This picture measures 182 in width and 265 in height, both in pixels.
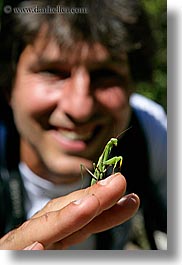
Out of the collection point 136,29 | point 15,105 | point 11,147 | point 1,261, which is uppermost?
point 136,29

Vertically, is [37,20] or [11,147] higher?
[37,20]

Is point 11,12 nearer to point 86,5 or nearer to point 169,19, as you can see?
point 86,5

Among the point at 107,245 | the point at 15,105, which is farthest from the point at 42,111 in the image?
the point at 107,245

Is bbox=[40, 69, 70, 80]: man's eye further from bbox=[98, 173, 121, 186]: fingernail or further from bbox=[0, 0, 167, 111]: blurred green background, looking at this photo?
bbox=[98, 173, 121, 186]: fingernail

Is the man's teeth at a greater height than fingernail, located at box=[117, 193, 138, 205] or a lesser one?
greater

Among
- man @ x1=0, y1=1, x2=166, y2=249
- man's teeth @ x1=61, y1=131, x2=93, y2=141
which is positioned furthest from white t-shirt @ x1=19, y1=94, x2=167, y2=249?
man's teeth @ x1=61, y1=131, x2=93, y2=141

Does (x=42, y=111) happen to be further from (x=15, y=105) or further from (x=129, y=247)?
(x=129, y=247)

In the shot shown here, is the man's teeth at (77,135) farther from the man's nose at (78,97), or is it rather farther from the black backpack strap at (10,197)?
the black backpack strap at (10,197)
